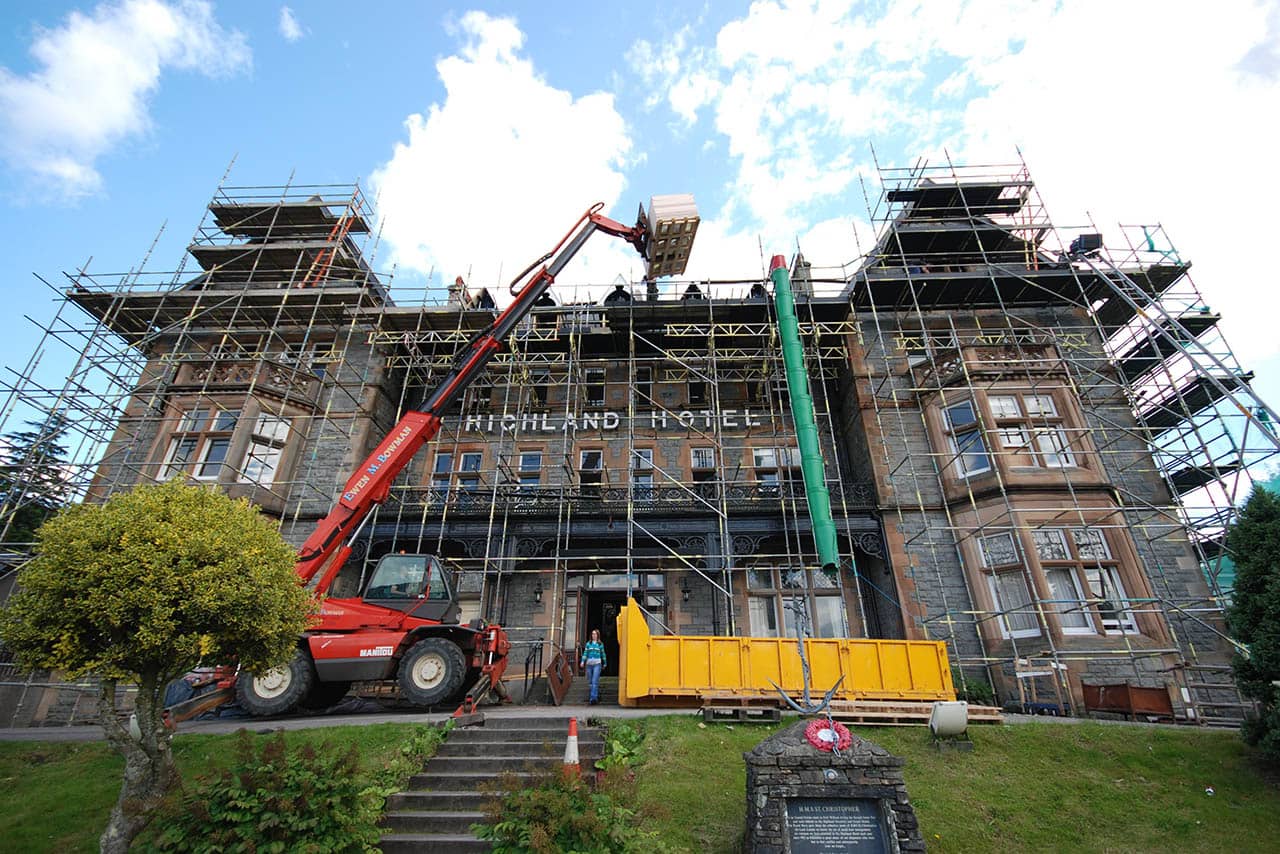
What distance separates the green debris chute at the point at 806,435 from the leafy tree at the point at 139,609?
7935 mm

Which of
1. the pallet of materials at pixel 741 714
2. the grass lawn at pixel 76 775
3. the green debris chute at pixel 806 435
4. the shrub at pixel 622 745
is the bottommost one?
the grass lawn at pixel 76 775

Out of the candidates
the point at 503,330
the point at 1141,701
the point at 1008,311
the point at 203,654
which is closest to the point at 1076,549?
the point at 1141,701

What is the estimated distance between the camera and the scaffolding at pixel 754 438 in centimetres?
1455

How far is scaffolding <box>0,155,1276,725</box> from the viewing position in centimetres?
1455

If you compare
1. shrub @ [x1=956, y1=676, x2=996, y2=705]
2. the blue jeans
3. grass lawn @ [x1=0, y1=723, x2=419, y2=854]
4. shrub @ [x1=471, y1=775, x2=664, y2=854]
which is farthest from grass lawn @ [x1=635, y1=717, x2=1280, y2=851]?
grass lawn @ [x1=0, y1=723, x2=419, y2=854]

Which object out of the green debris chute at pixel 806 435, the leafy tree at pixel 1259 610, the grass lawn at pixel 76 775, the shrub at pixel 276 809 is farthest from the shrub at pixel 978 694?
the shrub at pixel 276 809

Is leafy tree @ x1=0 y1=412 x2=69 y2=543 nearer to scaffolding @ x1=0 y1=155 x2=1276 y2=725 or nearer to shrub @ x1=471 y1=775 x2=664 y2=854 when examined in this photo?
scaffolding @ x1=0 y1=155 x2=1276 y2=725

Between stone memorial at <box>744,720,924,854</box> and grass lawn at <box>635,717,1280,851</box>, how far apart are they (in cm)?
104

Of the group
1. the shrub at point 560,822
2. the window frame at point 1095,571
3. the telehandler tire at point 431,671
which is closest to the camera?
the shrub at point 560,822

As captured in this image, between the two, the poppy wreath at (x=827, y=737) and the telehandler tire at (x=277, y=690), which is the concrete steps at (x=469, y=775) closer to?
the poppy wreath at (x=827, y=737)

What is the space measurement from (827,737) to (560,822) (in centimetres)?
292

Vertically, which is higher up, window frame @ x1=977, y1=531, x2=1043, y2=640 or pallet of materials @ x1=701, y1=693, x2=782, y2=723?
window frame @ x1=977, y1=531, x2=1043, y2=640

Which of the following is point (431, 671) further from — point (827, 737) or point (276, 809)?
point (827, 737)

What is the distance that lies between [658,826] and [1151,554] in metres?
14.5
